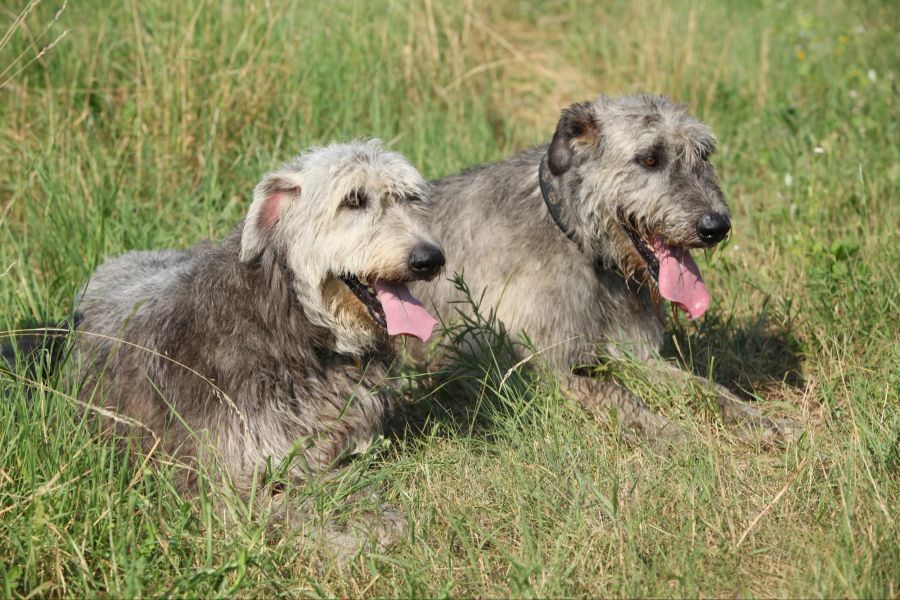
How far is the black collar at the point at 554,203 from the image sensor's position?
5879mm

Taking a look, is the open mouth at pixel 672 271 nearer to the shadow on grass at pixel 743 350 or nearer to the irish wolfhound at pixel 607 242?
the irish wolfhound at pixel 607 242

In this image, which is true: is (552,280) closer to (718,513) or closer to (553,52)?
(718,513)

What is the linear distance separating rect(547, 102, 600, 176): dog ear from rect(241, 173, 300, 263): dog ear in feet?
5.58

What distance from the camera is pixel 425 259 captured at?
4543mm

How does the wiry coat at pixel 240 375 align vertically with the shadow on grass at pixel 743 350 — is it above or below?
above

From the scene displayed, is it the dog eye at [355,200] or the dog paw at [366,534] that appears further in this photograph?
the dog eye at [355,200]

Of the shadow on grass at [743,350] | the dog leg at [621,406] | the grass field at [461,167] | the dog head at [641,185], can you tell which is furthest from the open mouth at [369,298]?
the shadow on grass at [743,350]

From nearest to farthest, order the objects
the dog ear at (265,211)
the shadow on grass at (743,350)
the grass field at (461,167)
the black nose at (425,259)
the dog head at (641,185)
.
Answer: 1. the grass field at (461,167)
2. the black nose at (425,259)
3. the dog ear at (265,211)
4. the dog head at (641,185)
5. the shadow on grass at (743,350)

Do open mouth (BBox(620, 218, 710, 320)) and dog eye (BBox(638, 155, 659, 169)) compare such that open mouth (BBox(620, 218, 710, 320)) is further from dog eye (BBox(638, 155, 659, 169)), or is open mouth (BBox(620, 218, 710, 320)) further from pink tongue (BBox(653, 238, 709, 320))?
dog eye (BBox(638, 155, 659, 169))

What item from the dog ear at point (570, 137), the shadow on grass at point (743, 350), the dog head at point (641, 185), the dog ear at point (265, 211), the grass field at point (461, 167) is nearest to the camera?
the grass field at point (461, 167)

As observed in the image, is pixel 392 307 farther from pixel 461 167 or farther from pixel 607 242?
pixel 461 167

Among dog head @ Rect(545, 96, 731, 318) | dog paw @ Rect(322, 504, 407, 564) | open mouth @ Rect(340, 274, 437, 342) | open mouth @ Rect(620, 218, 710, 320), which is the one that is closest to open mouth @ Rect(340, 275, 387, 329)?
open mouth @ Rect(340, 274, 437, 342)

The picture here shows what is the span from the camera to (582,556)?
417 centimetres

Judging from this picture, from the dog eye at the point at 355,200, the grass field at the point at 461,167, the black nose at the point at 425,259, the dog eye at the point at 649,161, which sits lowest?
the grass field at the point at 461,167
